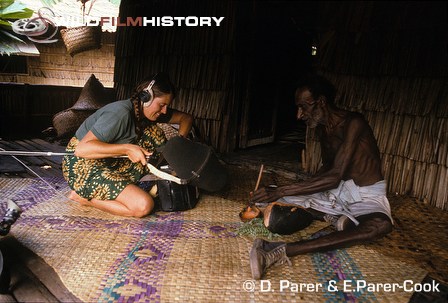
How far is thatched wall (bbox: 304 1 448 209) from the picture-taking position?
3471 mm

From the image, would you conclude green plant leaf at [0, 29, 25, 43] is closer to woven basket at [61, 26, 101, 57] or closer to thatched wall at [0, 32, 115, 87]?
thatched wall at [0, 32, 115, 87]

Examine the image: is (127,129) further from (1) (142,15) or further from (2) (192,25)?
(1) (142,15)

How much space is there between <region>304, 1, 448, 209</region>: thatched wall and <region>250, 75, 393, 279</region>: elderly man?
134 centimetres

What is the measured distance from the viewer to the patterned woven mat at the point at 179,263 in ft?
6.13

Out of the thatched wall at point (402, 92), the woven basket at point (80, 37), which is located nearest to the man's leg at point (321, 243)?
the thatched wall at point (402, 92)

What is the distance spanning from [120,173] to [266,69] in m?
3.74

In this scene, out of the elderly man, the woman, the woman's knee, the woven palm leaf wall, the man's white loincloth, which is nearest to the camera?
the elderly man

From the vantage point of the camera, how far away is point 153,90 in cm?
275

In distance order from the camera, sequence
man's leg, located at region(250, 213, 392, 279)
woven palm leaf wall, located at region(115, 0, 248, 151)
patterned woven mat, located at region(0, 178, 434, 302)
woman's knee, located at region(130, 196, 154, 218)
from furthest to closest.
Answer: woven palm leaf wall, located at region(115, 0, 248, 151) < woman's knee, located at region(130, 196, 154, 218) < man's leg, located at region(250, 213, 392, 279) < patterned woven mat, located at region(0, 178, 434, 302)

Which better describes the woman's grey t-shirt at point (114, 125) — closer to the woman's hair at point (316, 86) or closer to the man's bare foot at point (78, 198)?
the man's bare foot at point (78, 198)

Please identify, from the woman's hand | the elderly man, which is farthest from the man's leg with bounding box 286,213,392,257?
the woman's hand

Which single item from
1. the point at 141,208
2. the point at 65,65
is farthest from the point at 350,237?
the point at 65,65

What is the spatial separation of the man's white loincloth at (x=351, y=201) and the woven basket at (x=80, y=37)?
728 centimetres

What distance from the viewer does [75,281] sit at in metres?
1.90
